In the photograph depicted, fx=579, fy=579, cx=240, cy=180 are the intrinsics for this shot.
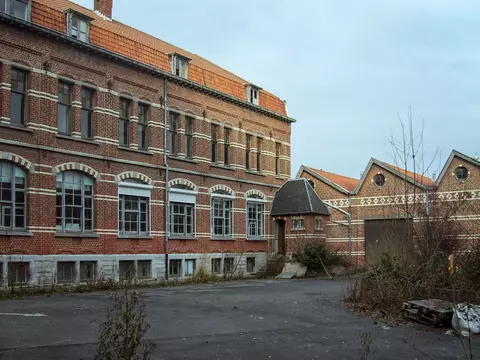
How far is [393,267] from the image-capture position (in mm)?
16719

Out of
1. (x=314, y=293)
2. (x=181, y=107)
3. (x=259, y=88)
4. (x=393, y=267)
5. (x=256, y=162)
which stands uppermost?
(x=259, y=88)

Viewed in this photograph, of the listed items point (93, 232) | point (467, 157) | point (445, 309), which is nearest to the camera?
point (445, 309)

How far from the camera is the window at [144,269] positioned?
27.2 metres

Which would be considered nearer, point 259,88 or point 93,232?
point 93,232

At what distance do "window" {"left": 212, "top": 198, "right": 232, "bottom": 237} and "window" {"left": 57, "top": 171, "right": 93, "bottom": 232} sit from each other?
8828mm

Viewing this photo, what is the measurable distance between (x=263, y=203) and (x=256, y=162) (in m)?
2.61

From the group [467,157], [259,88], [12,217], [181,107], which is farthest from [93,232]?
[467,157]

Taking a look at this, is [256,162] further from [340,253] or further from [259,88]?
[340,253]

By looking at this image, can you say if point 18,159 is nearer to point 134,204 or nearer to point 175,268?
point 134,204

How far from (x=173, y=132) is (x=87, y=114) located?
561 cm

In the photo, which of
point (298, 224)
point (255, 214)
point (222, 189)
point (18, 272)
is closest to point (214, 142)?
point (222, 189)

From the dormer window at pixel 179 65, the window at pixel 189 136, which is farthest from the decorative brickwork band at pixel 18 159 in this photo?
the dormer window at pixel 179 65

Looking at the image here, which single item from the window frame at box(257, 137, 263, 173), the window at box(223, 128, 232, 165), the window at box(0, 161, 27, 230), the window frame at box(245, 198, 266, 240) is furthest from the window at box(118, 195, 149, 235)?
the window frame at box(257, 137, 263, 173)

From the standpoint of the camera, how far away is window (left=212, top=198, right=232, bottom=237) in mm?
32312
